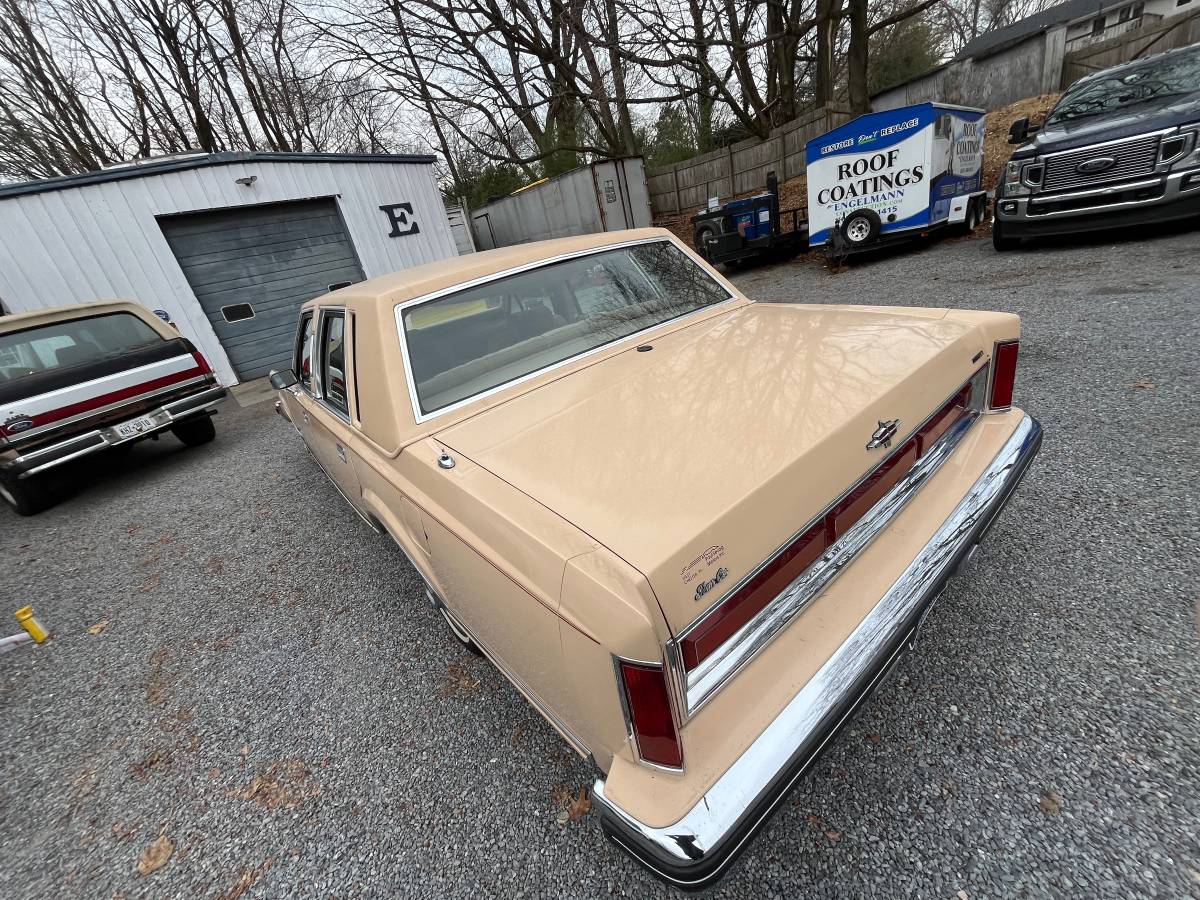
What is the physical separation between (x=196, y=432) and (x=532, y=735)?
6.65 metres

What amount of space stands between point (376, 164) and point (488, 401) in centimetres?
1126

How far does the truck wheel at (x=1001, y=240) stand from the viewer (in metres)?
6.78

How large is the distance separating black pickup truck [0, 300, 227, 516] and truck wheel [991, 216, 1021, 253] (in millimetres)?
9855

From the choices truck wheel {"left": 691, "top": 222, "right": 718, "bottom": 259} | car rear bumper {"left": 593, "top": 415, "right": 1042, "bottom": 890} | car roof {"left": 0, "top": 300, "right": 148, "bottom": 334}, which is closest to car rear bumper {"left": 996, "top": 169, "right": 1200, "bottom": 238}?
truck wheel {"left": 691, "top": 222, "right": 718, "bottom": 259}

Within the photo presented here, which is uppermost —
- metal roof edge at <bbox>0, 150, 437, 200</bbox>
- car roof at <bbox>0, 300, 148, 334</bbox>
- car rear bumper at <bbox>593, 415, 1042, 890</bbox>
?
metal roof edge at <bbox>0, 150, 437, 200</bbox>

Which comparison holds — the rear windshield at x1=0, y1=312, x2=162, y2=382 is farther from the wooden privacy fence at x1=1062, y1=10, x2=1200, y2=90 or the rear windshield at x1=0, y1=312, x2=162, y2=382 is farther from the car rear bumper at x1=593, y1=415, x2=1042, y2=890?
the wooden privacy fence at x1=1062, y1=10, x2=1200, y2=90

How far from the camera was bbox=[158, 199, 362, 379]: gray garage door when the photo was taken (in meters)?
8.95

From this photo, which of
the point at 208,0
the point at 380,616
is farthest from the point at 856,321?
the point at 208,0

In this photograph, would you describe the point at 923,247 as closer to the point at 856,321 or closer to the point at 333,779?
the point at 856,321

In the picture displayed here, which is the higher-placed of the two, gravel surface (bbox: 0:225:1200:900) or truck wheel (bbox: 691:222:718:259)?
truck wheel (bbox: 691:222:718:259)

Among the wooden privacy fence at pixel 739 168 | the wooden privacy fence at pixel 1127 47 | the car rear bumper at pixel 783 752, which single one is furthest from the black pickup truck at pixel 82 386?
the wooden privacy fence at pixel 1127 47

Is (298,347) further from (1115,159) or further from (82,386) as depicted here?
(1115,159)

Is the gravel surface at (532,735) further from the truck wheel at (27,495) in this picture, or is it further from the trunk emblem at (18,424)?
the truck wheel at (27,495)

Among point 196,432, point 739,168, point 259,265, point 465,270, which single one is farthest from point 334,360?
point 739,168
